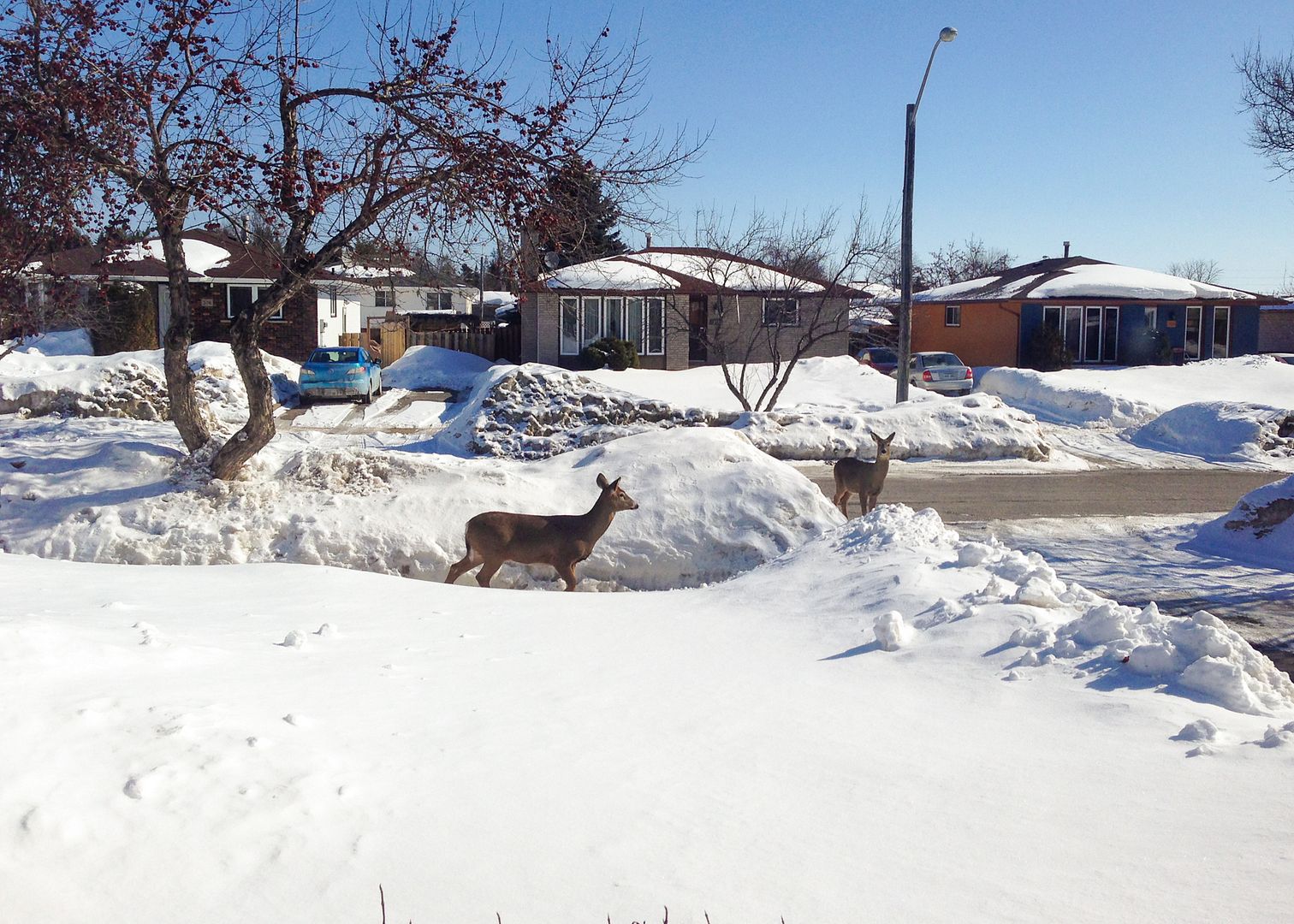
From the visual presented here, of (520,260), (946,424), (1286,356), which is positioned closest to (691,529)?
(520,260)

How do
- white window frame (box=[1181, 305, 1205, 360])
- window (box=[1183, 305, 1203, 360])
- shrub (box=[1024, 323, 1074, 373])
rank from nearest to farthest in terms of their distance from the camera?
shrub (box=[1024, 323, 1074, 373])
white window frame (box=[1181, 305, 1205, 360])
window (box=[1183, 305, 1203, 360])

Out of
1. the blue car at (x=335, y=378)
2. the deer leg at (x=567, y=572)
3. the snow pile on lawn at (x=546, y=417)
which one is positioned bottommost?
the deer leg at (x=567, y=572)

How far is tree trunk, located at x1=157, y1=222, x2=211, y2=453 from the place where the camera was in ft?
36.9

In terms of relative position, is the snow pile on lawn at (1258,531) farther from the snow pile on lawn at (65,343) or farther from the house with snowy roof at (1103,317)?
the snow pile on lawn at (65,343)

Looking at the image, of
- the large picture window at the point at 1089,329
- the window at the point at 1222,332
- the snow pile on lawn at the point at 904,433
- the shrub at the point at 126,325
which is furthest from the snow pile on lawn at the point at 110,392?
the window at the point at 1222,332

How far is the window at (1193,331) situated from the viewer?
42656mm

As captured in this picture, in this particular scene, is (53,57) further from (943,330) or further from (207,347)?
(943,330)

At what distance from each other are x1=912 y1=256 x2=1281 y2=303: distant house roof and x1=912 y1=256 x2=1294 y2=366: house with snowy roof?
4 cm

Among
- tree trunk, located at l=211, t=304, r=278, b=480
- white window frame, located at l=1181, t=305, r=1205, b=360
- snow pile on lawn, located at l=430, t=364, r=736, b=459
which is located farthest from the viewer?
white window frame, located at l=1181, t=305, r=1205, b=360

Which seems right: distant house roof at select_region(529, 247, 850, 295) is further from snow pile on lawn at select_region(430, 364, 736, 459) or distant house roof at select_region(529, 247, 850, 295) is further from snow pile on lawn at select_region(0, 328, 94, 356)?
snow pile on lawn at select_region(0, 328, 94, 356)

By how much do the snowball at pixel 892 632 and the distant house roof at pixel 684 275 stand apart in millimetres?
16910

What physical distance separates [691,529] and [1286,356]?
41438 millimetres

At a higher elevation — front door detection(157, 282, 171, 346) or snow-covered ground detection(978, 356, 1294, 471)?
front door detection(157, 282, 171, 346)

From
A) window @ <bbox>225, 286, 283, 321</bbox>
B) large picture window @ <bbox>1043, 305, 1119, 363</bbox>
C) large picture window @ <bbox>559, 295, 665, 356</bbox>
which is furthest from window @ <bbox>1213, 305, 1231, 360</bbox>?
window @ <bbox>225, 286, 283, 321</bbox>
